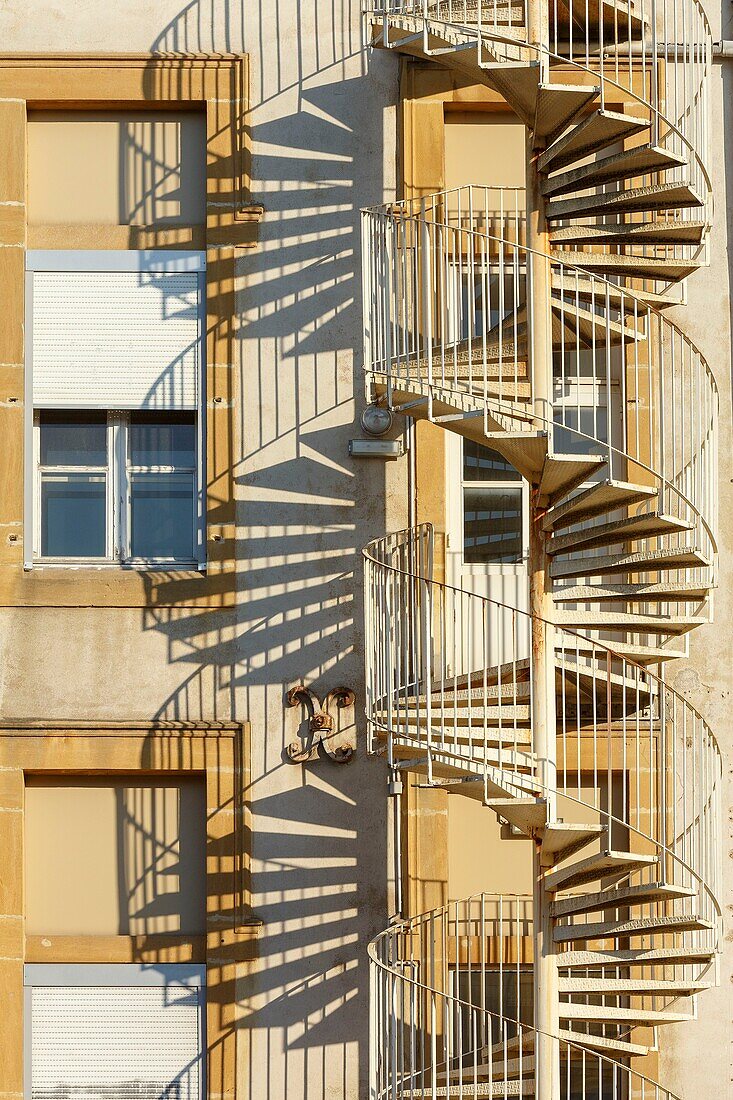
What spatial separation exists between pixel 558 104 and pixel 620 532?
2092 mm

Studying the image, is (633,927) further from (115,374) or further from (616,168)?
(115,374)

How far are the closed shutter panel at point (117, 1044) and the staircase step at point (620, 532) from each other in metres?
3.16

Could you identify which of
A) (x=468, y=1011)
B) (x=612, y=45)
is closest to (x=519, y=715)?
(x=468, y=1011)

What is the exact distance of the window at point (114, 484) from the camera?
26.1ft

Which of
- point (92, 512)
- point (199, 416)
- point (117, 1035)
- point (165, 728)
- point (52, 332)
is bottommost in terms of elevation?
point (117, 1035)

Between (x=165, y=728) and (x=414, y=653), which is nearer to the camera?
(x=414, y=653)

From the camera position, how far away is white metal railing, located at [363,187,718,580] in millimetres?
6555

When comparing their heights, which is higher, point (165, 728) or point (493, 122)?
point (493, 122)

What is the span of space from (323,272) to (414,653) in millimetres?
2480

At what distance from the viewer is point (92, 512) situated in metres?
8.02

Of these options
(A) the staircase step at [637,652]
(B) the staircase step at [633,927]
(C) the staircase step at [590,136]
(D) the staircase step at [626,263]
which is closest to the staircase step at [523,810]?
(B) the staircase step at [633,927]

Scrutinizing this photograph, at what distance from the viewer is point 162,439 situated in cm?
806

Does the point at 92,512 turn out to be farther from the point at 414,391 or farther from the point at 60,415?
the point at 414,391

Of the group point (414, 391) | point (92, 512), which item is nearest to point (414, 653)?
point (414, 391)
